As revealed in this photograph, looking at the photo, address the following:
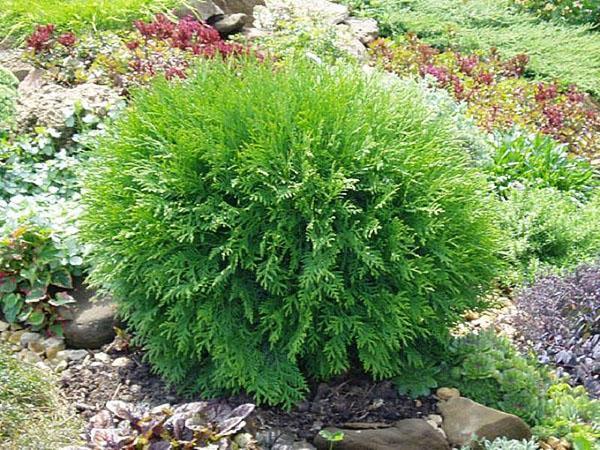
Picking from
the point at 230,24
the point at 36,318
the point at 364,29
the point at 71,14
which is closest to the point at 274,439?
the point at 36,318

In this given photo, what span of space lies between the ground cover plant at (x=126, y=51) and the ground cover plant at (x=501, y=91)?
1.57 metres

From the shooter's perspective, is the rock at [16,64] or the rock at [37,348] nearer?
the rock at [37,348]

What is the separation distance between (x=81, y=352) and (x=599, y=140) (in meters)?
4.90

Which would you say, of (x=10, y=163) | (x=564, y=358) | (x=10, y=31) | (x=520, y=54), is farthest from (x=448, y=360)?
(x=520, y=54)

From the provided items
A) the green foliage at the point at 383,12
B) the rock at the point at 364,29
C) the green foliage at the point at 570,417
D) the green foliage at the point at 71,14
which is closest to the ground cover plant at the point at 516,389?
the green foliage at the point at 570,417

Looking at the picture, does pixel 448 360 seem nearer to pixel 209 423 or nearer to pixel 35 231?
pixel 209 423

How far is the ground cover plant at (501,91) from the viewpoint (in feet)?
21.9

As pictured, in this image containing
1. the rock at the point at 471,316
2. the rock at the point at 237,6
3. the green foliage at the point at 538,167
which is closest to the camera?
the rock at the point at 471,316

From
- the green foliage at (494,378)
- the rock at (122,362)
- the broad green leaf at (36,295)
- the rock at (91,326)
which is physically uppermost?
the green foliage at (494,378)

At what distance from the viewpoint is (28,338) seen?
3.90 metres

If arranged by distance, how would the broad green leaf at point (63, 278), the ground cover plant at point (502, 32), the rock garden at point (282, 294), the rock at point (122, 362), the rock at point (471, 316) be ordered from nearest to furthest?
1. the rock garden at point (282, 294)
2. the rock at point (122, 362)
3. the broad green leaf at point (63, 278)
4. the rock at point (471, 316)
5. the ground cover plant at point (502, 32)

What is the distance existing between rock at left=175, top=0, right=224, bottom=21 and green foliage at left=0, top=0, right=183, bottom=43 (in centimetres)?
23

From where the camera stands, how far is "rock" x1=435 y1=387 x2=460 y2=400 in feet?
11.3

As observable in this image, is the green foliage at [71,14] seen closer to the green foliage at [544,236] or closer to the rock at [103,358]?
the rock at [103,358]
